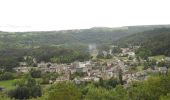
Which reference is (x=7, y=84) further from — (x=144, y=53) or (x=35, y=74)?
(x=144, y=53)

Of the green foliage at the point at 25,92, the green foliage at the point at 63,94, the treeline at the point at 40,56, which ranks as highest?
the green foliage at the point at 63,94

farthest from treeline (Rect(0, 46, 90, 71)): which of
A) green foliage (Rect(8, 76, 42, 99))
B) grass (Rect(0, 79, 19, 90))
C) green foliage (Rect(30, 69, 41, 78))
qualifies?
green foliage (Rect(8, 76, 42, 99))

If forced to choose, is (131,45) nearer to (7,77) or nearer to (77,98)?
(7,77)

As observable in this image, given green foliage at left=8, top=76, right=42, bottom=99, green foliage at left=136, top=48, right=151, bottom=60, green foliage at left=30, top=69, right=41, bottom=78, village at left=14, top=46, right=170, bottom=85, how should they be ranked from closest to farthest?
green foliage at left=8, top=76, right=42, bottom=99, village at left=14, top=46, right=170, bottom=85, green foliage at left=30, top=69, right=41, bottom=78, green foliage at left=136, top=48, right=151, bottom=60

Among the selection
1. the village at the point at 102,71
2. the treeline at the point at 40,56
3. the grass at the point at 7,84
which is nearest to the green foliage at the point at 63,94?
the village at the point at 102,71

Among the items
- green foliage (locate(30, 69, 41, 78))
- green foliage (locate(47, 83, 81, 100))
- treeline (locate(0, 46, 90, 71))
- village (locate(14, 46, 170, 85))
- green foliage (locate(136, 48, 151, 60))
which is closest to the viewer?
green foliage (locate(47, 83, 81, 100))

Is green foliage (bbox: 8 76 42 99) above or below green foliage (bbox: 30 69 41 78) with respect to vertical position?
above

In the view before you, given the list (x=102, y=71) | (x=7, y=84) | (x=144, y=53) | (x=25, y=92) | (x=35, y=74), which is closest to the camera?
(x=25, y=92)

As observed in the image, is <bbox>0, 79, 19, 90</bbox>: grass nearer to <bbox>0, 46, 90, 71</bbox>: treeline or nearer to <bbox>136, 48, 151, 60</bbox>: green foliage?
<bbox>0, 46, 90, 71</bbox>: treeline

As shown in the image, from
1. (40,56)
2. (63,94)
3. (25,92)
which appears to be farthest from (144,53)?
(63,94)

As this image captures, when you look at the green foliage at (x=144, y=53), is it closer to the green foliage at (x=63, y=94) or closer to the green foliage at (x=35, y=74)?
the green foliage at (x=35, y=74)

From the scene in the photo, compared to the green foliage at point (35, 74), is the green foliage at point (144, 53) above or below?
above

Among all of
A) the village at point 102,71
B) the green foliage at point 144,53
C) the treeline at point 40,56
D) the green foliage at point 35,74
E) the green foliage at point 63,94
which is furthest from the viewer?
the treeline at point 40,56
